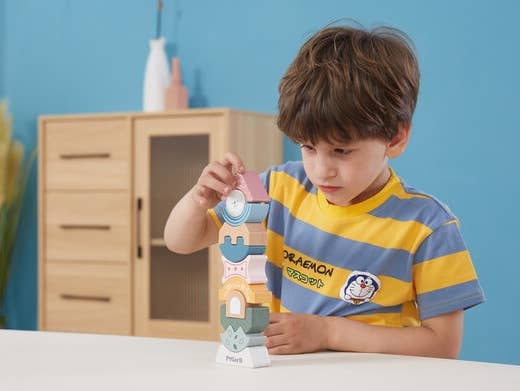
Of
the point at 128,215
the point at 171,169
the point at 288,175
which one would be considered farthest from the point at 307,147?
the point at 128,215

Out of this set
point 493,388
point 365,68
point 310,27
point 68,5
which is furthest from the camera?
point 68,5

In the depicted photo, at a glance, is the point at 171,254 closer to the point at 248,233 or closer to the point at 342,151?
the point at 342,151

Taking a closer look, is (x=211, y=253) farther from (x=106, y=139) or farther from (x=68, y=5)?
(x=68, y=5)

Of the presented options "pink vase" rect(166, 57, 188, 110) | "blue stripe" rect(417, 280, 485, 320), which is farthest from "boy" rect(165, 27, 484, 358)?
"pink vase" rect(166, 57, 188, 110)

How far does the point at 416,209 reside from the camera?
1413 millimetres

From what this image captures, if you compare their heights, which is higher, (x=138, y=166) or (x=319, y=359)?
(x=138, y=166)

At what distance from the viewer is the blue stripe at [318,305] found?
4.56 feet

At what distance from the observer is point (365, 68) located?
4.16 ft

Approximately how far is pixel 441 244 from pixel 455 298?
0.09 meters

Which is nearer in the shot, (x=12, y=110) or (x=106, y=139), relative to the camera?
(x=106, y=139)

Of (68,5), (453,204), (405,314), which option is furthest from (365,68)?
(68,5)

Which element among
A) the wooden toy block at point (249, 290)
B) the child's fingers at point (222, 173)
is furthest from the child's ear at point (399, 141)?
the wooden toy block at point (249, 290)

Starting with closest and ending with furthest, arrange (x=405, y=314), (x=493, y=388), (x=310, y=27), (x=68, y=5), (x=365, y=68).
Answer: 1. (x=493, y=388)
2. (x=365, y=68)
3. (x=405, y=314)
4. (x=310, y=27)
5. (x=68, y=5)

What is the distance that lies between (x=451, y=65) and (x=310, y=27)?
64 centimetres
